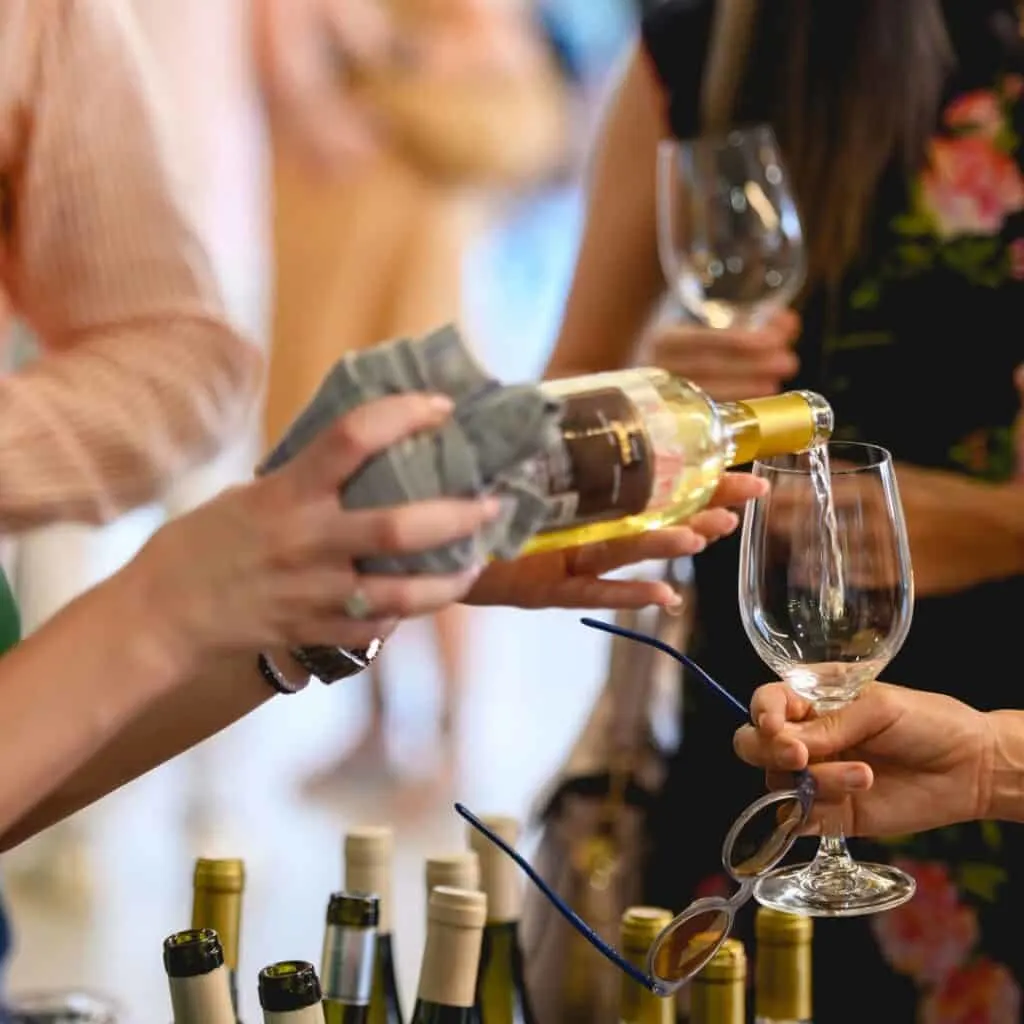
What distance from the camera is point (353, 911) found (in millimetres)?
968

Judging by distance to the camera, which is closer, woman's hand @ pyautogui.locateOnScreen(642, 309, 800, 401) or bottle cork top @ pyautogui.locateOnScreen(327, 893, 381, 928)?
bottle cork top @ pyautogui.locateOnScreen(327, 893, 381, 928)

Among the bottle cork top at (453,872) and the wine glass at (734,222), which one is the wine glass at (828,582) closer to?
the bottle cork top at (453,872)

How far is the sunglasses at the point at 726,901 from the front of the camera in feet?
2.88

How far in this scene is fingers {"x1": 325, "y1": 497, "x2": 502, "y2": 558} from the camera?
696mm

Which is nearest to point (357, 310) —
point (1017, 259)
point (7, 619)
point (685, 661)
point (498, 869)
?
point (1017, 259)

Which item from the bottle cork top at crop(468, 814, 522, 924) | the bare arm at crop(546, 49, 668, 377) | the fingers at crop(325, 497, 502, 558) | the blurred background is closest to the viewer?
the fingers at crop(325, 497, 502, 558)

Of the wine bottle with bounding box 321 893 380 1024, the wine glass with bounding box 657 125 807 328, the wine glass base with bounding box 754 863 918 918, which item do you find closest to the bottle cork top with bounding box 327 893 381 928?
the wine bottle with bounding box 321 893 380 1024

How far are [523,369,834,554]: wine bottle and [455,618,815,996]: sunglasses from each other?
151mm

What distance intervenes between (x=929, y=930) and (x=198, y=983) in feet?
2.52

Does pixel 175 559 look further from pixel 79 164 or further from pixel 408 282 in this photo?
pixel 408 282

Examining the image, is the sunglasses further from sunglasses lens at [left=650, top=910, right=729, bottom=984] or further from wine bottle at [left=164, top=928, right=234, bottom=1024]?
wine bottle at [left=164, top=928, right=234, bottom=1024]

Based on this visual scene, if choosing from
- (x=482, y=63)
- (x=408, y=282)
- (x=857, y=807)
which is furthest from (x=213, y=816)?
(x=857, y=807)

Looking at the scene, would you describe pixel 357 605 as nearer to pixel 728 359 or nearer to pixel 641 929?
pixel 641 929

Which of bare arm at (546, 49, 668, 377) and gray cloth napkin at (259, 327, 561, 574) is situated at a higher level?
gray cloth napkin at (259, 327, 561, 574)
